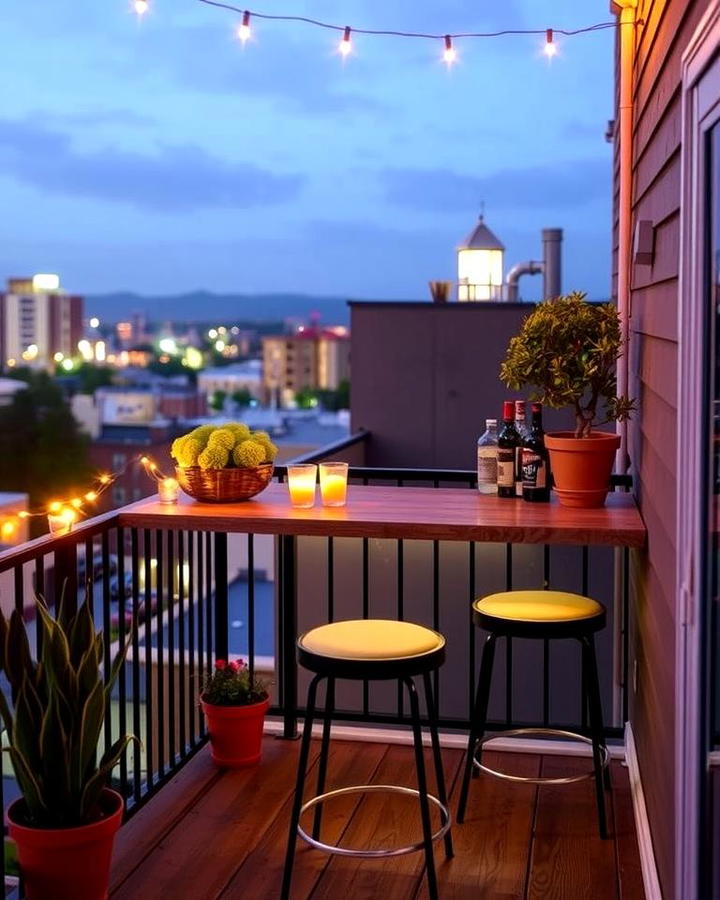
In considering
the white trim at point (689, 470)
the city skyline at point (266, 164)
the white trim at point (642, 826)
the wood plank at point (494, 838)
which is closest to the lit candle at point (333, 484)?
the wood plank at point (494, 838)

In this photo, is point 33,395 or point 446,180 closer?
point 446,180

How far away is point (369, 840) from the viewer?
3316mm

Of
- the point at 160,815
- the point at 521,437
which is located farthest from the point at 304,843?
the point at 521,437

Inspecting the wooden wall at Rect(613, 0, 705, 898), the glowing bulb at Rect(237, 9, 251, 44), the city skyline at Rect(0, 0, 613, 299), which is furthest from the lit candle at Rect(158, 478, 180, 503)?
the city skyline at Rect(0, 0, 613, 299)

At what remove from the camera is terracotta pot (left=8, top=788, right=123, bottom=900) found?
268cm

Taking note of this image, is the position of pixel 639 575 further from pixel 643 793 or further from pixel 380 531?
pixel 380 531

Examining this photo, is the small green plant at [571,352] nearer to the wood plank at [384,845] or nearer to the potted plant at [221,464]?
the potted plant at [221,464]

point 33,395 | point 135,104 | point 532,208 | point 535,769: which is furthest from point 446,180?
point 535,769

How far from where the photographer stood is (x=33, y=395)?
28703 mm

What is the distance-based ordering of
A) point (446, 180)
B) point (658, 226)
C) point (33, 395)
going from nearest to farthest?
point (658, 226) < point (446, 180) < point (33, 395)

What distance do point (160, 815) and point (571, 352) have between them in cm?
179

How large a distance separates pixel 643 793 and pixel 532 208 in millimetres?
23812

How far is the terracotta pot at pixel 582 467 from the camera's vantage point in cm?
343

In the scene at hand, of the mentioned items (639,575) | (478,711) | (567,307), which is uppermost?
(567,307)
